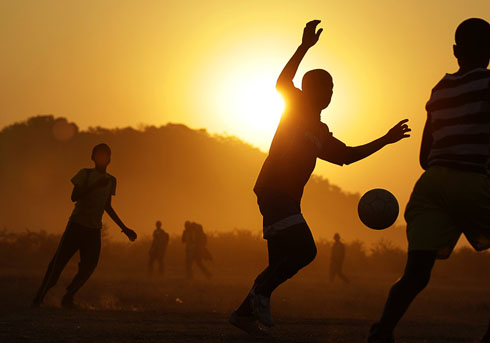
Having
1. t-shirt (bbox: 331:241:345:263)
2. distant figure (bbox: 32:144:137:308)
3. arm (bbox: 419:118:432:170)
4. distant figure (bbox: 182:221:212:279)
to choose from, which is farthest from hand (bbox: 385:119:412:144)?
t-shirt (bbox: 331:241:345:263)

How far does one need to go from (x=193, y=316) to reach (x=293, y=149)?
4608 mm

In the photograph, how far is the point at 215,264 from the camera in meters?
37.5

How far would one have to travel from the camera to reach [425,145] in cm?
549

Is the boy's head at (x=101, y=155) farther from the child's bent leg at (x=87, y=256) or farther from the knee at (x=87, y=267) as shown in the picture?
the knee at (x=87, y=267)

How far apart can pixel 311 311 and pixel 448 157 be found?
1049 centimetres

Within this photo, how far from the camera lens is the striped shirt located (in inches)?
201

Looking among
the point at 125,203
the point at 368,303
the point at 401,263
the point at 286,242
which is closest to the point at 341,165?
the point at 286,242

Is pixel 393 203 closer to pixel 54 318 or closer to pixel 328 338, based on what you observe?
pixel 328 338

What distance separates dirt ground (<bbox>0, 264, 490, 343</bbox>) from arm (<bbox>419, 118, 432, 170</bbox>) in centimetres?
234

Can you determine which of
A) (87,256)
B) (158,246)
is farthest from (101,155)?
(158,246)

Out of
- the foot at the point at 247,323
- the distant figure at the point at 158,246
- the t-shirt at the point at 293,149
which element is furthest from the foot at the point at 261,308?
the distant figure at the point at 158,246

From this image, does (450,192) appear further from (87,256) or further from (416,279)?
(87,256)

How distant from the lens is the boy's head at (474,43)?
17.5 feet

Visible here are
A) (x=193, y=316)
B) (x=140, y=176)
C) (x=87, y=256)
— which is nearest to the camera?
(x=193, y=316)
